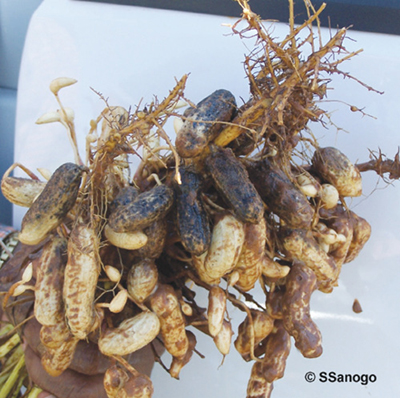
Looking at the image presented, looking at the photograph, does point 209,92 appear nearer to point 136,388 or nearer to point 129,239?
point 129,239

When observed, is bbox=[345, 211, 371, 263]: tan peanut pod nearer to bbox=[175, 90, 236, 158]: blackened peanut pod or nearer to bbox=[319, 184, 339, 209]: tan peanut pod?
bbox=[319, 184, 339, 209]: tan peanut pod

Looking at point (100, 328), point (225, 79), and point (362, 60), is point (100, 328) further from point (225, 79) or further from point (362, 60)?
point (362, 60)

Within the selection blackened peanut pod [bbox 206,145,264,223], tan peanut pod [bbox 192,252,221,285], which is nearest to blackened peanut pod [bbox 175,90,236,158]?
blackened peanut pod [bbox 206,145,264,223]

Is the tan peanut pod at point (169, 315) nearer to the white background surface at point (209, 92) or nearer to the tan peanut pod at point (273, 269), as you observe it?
the tan peanut pod at point (273, 269)

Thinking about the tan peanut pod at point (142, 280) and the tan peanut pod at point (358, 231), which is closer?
the tan peanut pod at point (142, 280)

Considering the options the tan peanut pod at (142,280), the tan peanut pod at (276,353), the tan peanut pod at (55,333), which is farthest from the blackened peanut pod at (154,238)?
the tan peanut pod at (276,353)

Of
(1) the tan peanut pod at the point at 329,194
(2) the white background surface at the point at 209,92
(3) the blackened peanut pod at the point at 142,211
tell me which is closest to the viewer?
(3) the blackened peanut pod at the point at 142,211

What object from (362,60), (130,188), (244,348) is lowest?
(244,348)

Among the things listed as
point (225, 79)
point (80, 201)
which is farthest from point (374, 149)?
point (80, 201)
